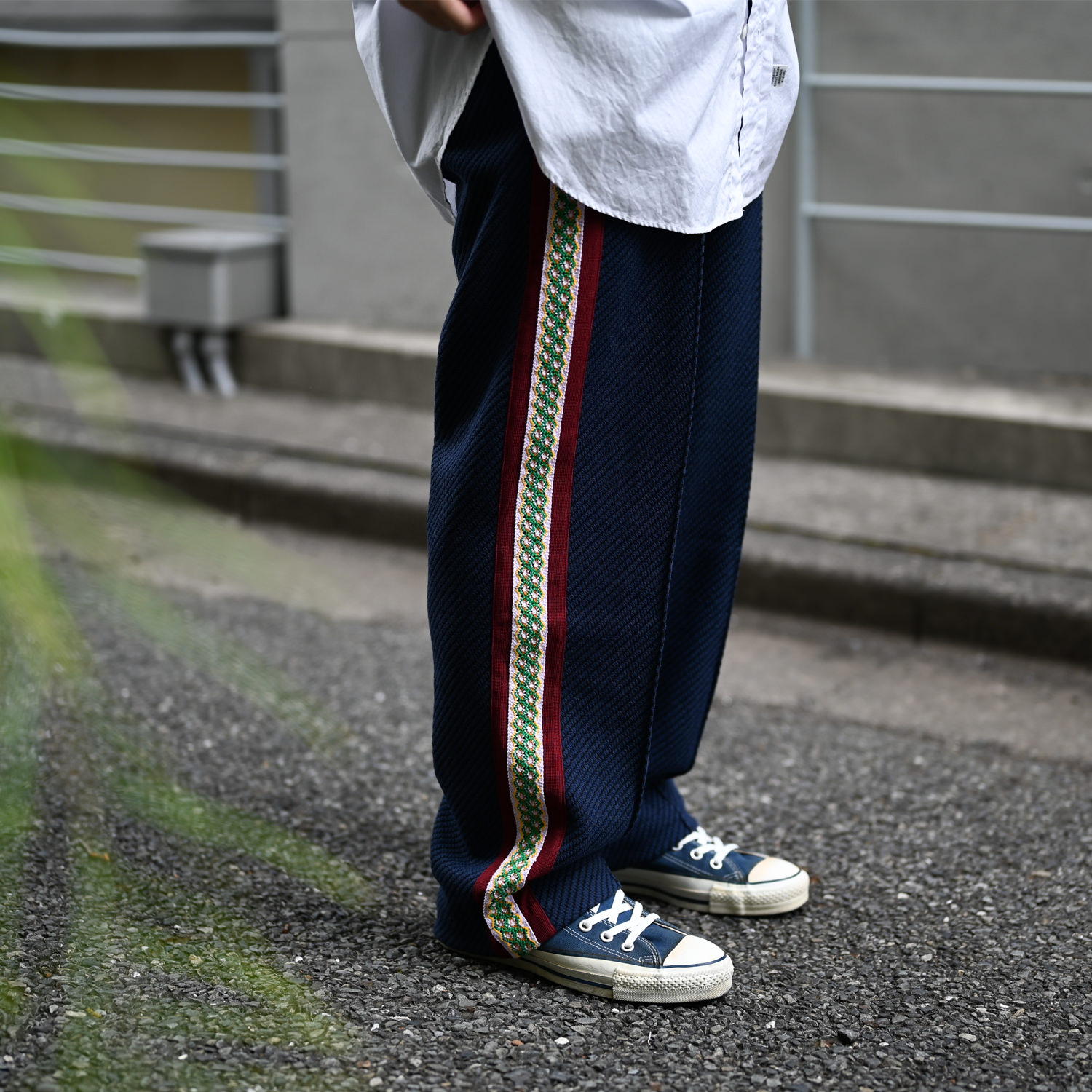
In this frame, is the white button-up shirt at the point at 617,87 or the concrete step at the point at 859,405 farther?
the concrete step at the point at 859,405

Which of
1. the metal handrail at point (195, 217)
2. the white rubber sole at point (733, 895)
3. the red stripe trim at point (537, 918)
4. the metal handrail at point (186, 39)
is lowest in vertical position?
the white rubber sole at point (733, 895)

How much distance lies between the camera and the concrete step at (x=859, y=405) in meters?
3.73

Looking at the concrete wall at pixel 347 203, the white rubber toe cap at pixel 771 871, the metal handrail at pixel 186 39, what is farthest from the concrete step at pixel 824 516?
the metal handrail at pixel 186 39

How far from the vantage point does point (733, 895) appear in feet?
6.55

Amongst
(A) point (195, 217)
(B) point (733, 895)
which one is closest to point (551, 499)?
(B) point (733, 895)

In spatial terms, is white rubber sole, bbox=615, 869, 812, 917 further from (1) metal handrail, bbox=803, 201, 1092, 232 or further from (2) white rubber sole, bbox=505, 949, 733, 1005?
(1) metal handrail, bbox=803, 201, 1092, 232

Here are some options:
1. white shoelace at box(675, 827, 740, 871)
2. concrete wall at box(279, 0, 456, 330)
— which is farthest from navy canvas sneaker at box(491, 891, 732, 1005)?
concrete wall at box(279, 0, 456, 330)

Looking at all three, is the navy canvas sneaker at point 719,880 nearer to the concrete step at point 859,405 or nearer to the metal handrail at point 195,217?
the concrete step at point 859,405

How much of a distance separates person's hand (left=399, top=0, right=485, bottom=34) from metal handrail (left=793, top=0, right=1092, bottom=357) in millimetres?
2939

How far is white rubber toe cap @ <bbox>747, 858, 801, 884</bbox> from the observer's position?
2.00 metres

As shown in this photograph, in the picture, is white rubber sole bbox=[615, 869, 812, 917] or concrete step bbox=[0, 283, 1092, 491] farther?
concrete step bbox=[0, 283, 1092, 491]

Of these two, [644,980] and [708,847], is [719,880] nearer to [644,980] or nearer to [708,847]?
[708,847]

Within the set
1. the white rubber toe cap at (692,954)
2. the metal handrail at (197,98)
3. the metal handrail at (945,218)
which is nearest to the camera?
the white rubber toe cap at (692,954)

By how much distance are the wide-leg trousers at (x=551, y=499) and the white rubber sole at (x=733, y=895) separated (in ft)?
0.71
